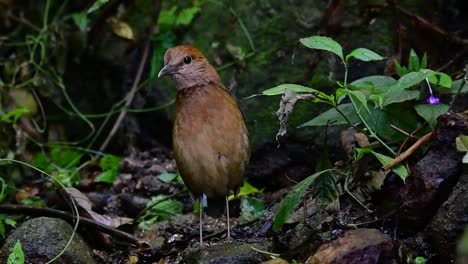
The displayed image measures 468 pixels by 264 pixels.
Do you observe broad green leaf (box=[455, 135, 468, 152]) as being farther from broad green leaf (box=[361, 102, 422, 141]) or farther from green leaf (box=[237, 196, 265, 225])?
green leaf (box=[237, 196, 265, 225])

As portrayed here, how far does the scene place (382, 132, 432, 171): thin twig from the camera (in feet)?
12.0

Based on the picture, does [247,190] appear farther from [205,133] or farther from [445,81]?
[445,81]

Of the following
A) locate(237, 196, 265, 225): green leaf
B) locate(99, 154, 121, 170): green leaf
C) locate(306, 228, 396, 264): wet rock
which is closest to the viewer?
locate(306, 228, 396, 264): wet rock

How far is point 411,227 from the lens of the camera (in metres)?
3.72

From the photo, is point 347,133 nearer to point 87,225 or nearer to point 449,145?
point 449,145

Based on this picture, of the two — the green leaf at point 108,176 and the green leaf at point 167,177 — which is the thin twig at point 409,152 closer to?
the green leaf at point 167,177

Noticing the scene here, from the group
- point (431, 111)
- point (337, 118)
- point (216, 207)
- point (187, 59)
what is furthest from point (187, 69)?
point (431, 111)

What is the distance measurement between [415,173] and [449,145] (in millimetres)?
207

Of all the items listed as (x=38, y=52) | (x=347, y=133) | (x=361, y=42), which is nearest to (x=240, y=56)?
(x=361, y=42)

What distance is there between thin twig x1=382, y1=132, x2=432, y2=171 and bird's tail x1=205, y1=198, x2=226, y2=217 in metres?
1.61

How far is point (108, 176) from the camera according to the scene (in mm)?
5949

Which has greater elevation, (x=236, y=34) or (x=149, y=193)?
(x=236, y=34)

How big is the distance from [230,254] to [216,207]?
4.05ft

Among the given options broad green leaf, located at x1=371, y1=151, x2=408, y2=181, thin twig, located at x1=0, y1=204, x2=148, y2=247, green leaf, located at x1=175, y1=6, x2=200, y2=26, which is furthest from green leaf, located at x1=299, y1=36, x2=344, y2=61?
green leaf, located at x1=175, y1=6, x2=200, y2=26
